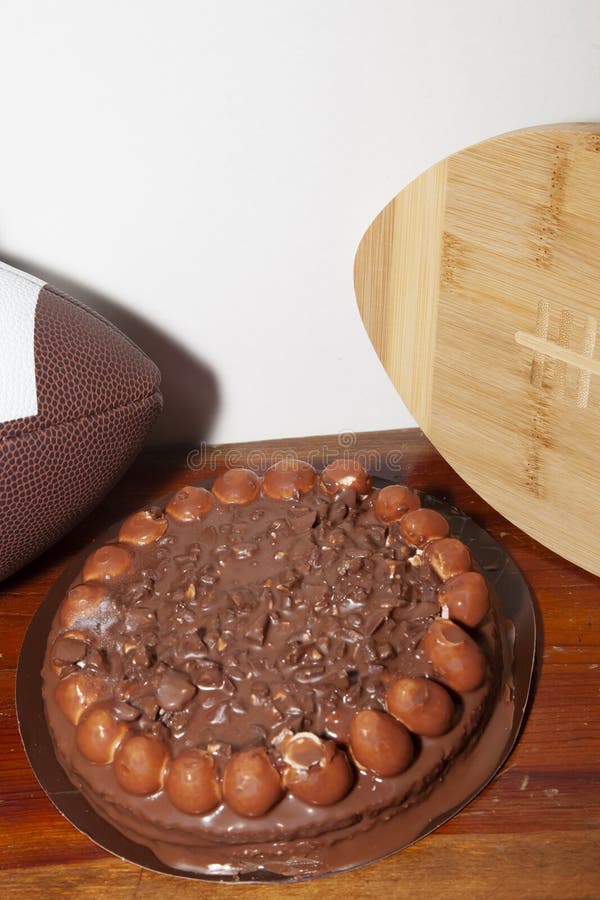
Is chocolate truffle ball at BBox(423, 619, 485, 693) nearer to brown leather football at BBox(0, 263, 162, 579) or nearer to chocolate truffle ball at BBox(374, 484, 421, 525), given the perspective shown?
chocolate truffle ball at BBox(374, 484, 421, 525)

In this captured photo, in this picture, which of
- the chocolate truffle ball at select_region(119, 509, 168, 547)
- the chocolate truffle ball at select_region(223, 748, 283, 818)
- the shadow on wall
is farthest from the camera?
the shadow on wall

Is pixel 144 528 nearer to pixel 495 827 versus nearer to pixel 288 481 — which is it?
pixel 288 481

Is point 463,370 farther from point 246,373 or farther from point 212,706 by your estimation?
point 212,706

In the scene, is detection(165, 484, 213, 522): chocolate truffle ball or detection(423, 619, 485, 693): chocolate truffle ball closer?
detection(423, 619, 485, 693): chocolate truffle ball

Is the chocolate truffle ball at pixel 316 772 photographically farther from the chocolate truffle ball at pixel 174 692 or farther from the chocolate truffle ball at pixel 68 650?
the chocolate truffle ball at pixel 68 650

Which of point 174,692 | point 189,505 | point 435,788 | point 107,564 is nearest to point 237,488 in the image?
point 189,505

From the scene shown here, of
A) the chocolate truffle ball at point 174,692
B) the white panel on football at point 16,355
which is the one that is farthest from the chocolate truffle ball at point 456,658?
the white panel on football at point 16,355

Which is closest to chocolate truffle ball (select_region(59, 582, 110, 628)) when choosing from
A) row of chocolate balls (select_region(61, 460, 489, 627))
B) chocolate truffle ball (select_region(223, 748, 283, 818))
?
row of chocolate balls (select_region(61, 460, 489, 627))
